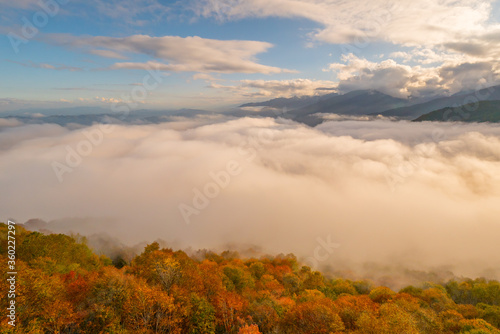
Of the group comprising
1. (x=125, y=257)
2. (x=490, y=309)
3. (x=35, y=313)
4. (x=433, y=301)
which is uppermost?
(x=35, y=313)

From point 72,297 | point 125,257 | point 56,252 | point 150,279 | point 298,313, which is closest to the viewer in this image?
point 72,297

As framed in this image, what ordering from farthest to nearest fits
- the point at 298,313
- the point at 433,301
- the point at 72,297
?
the point at 433,301, the point at 298,313, the point at 72,297

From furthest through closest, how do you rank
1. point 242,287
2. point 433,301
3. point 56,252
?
point 433,301 → point 242,287 → point 56,252

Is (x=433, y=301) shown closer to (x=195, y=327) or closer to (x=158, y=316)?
(x=195, y=327)

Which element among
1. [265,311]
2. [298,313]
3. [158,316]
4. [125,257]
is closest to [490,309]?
[298,313]

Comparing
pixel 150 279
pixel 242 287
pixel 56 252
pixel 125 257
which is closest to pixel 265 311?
pixel 150 279

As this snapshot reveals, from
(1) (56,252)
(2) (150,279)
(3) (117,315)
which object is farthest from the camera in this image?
(1) (56,252)

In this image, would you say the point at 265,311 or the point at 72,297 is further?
the point at 265,311

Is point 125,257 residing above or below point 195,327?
below

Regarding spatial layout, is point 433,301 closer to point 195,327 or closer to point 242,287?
point 242,287
